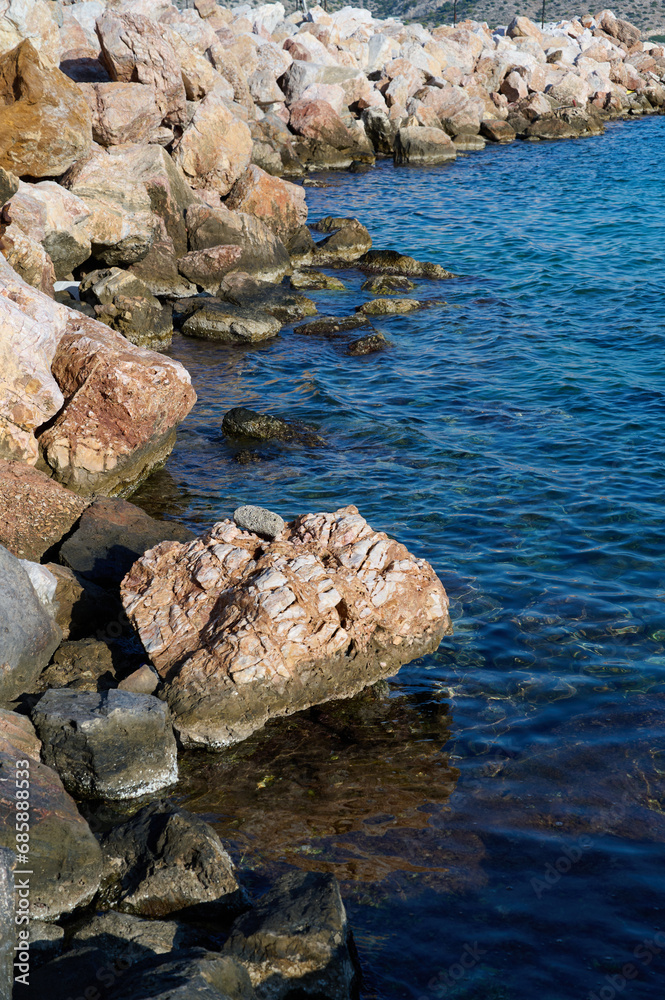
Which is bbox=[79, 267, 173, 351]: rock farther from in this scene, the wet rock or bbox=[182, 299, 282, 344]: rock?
the wet rock

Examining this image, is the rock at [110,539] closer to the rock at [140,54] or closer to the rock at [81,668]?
the rock at [81,668]

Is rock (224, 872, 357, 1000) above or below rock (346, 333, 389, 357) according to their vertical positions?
below

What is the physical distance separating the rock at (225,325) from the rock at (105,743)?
541 inches

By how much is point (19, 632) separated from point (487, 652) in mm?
4997

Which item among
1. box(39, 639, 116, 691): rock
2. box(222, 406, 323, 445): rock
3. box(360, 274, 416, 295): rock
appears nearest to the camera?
box(39, 639, 116, 691): rock

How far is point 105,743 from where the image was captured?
7219 millimetres

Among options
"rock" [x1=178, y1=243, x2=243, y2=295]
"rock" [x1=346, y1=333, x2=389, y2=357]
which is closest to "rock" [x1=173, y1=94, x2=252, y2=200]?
"rock" [x1=178, y1=243, x2=243, y2=295]

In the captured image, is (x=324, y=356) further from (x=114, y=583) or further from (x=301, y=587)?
(x=301, y=587)

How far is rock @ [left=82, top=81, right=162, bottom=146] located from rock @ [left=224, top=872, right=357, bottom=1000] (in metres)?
23.6

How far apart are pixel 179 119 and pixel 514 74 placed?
1324 inches

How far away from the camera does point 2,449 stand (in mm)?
11539

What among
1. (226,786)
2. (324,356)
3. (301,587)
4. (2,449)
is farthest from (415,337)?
(226,786)

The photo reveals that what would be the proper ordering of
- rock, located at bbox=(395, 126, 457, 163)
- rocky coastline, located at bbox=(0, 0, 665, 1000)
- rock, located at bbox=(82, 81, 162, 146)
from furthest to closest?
rock, located at bbox=(395, 126, 457, 163)
rock, located at bbox=(82, 81, 162, 146)
rocky coastline, located at bbox=(0, 0, 665, 1000)

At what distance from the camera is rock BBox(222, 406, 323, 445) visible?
1495cm
